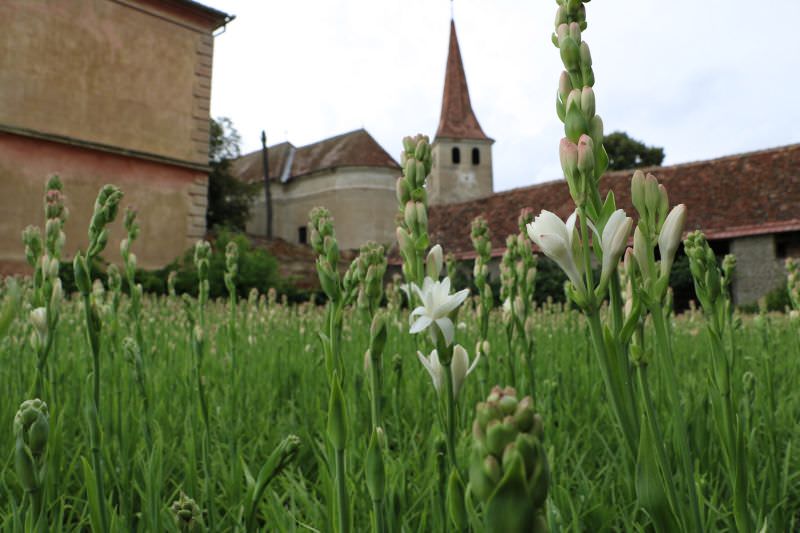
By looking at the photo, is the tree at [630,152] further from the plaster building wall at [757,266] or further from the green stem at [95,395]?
the green stem at [95,395]

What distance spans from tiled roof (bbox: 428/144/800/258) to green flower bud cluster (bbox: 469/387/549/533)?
723 inches

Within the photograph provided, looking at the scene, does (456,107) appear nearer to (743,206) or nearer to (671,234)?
(743,206)

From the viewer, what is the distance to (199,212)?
56.7 feet

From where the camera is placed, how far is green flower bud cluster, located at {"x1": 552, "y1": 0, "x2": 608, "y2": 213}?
0.83m

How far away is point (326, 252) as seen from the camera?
1.41 meters

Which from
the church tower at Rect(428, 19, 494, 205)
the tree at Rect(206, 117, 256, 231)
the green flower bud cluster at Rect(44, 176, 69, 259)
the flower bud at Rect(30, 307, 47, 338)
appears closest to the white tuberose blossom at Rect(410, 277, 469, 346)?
the flower bud at Rect(30, 307, 47, 338)

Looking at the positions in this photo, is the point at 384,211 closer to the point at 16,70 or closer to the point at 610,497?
the point at 16,70

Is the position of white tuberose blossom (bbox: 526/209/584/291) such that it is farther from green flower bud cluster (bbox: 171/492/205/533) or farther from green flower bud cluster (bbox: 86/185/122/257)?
green flower bud cluster (bbox: 86/185/122/257)

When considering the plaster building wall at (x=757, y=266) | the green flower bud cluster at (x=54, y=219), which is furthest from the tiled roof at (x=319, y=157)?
the green flower bud cluster at (x=54, y=219)

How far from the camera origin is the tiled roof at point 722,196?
19.7 meters

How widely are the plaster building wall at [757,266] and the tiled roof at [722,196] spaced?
568 millimetres

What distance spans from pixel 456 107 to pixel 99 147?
36783mm

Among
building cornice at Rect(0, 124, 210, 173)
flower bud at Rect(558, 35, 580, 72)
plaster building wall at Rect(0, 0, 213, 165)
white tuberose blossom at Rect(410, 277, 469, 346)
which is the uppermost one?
plaster building wall at Rect(0, 0, 213, 165)

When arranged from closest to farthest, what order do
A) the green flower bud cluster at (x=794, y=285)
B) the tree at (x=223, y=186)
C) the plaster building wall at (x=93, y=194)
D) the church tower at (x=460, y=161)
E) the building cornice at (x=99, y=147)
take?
1. the green flower bud cluster at (x=794, y=285)
2. the plaster building wall at (x=93, y=194)
3. the building cornice at (x=99, y=147)
4. the tree at (x=223, y=186)
5. the church tower at (x=460, y=161)
